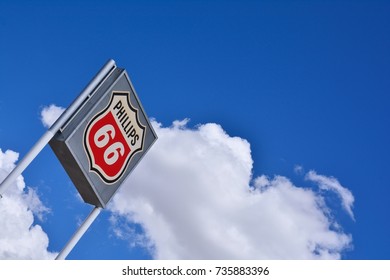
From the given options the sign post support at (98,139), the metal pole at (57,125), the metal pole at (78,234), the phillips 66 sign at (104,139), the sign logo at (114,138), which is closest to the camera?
the metal pole at (57,125)

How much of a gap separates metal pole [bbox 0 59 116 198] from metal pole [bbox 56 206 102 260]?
247cm

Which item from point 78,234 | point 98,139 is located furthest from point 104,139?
point 78,234

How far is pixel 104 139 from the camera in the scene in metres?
10.4

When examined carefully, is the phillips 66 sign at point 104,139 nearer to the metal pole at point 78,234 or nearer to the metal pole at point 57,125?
the metal pole at point 57,125

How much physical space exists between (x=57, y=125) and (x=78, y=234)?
2770 mm

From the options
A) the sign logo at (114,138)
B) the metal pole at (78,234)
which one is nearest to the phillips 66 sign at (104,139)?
the sign logo at (114,138)

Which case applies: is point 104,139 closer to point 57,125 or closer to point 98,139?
point 98,139

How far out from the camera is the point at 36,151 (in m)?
8.91

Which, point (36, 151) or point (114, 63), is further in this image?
point (114, 63)

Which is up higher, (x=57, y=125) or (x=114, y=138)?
(x=114, y=138)

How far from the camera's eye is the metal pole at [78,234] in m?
10.2
